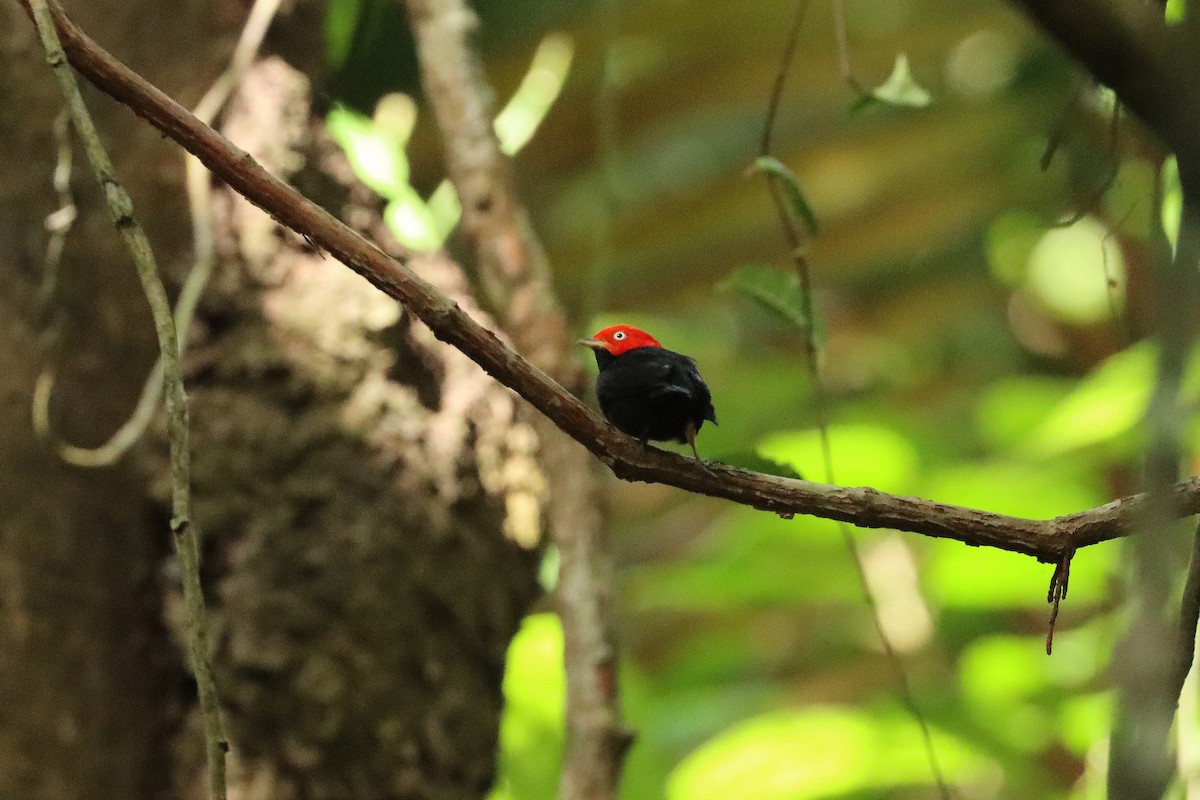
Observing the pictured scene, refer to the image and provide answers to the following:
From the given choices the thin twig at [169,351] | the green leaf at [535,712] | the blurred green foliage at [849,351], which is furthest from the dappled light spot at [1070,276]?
the thin twig at [169,351]

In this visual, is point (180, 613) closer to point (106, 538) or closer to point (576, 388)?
point (106, 538)

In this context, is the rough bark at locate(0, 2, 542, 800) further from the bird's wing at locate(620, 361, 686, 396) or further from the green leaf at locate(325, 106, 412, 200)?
the bird's wing at locate(620, 361, 686, 396)

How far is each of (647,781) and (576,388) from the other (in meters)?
1.35

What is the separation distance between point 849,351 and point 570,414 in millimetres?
3814

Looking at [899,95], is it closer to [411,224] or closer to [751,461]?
[751,461]

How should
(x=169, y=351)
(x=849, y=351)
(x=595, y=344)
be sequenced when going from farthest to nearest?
(x=849, y=351) < (x=595, y=344) < (x=169, y=351)

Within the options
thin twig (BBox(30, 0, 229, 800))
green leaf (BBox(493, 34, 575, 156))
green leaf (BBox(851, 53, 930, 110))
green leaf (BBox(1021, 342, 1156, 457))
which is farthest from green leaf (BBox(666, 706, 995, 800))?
thin twig (BBox(30, 0, 229, 800))

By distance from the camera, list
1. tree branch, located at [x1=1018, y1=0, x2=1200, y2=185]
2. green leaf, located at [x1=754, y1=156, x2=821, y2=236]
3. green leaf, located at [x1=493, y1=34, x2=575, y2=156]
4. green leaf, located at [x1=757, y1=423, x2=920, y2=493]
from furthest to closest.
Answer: green leaf, located at [x1=757, y1=423, x2=920, y2=493] < green leaf, located at [x1=493, y1=34, x2=575, y2=156] < green leaf, located at [x1=754, y1=156, x2=821, y2=236] < tree branch, located at [x1=1018, y1=0, x2=1200, y2=185]

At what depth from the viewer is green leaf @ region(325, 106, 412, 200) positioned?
179 cm

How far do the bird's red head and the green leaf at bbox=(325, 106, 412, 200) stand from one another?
679 mm

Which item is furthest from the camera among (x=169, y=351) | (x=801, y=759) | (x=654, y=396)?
(x=801, y=759)

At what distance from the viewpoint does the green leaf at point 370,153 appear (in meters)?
1.79

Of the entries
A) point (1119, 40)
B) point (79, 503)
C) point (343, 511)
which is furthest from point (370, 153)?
point (1119, 40)

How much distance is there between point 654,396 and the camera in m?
1.04
